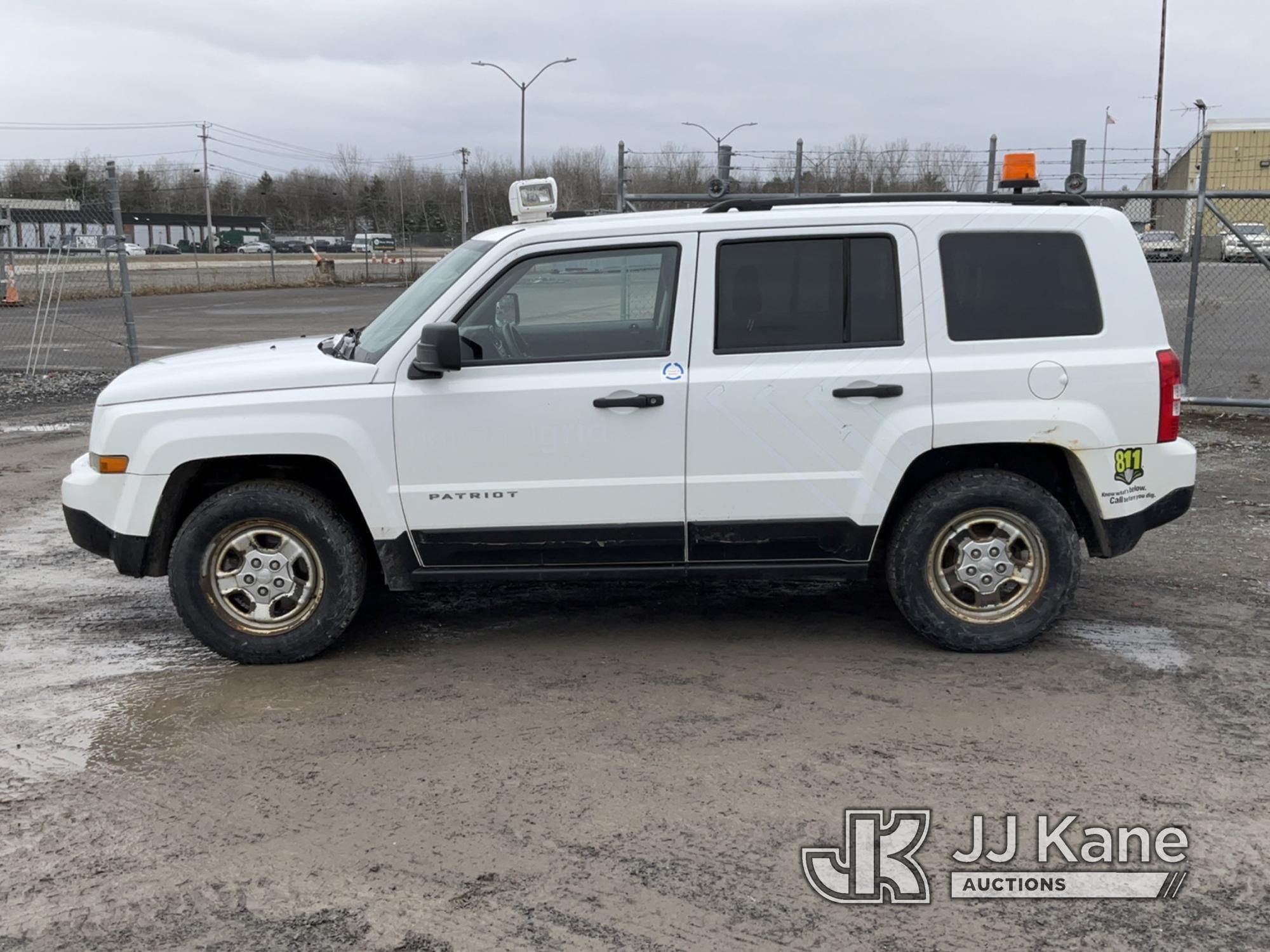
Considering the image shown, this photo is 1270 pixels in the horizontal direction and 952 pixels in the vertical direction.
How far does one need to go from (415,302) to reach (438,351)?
2.09 ft

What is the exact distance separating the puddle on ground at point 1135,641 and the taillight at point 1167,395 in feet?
3.10

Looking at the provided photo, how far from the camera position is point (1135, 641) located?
5.37 metres

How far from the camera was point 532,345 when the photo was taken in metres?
5.14

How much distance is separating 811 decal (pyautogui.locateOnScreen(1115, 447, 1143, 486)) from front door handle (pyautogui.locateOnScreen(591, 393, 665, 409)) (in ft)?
6.68

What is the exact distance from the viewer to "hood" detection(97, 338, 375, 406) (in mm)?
5059

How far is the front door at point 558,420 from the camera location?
16.4 feet

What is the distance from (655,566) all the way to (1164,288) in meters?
12.1

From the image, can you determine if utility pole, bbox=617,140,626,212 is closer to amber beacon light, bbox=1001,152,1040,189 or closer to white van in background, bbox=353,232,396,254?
amber beacon light, bbox=1001,152,1040,189

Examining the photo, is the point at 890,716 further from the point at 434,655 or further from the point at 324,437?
the point at 324,437

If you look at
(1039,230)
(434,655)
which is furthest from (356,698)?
(1039,230)

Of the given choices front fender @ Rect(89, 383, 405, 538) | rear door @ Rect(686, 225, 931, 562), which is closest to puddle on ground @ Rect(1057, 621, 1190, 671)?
rear door @ Rect(686, 225, 931, 562)

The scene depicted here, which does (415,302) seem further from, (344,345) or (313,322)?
(313,322)

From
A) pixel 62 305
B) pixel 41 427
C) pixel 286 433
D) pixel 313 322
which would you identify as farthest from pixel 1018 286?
pixel 62 305

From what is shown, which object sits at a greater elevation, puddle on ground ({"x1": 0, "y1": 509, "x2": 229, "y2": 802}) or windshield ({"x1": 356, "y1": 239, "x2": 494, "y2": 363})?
windshield ({"x1": 356, "y1": 239, "x2": 494, "y2": 363})
